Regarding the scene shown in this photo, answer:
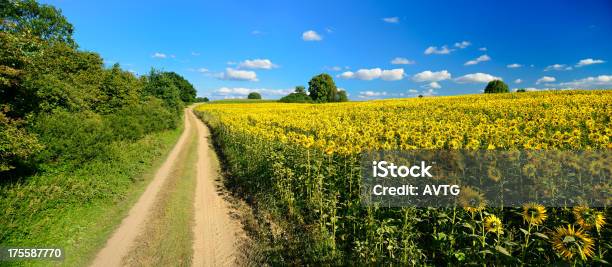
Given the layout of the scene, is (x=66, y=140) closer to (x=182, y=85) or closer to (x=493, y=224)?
(x=493, y=224)

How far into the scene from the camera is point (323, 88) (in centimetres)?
9506

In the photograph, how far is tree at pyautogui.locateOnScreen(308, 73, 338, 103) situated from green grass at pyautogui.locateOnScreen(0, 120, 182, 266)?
8239 cm

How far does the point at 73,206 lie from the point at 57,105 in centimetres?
1141

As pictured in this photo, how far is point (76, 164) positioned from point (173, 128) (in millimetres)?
19628

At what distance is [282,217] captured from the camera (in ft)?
27.3

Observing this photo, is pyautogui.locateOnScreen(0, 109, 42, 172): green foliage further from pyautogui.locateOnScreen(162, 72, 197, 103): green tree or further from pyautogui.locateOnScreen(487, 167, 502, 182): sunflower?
pyautogui.locateOnScreen(162, 72, 197, 103): green tree

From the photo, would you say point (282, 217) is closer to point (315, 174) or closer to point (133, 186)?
point (315, 174)

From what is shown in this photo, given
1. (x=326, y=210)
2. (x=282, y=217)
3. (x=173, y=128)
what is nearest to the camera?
(x=326, y=210)

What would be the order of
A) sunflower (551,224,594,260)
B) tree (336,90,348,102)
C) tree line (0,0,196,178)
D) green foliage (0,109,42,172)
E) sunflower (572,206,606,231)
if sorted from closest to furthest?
1. sunflower (551,224,594,260)
2. sunflower (572,206,606,231)
3. green foliage (0,109,42,172)
4. tree line (0,0,196,178)
5. tree (336,90,348,102)

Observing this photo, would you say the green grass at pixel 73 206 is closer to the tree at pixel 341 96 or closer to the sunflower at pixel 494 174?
the sunflower at pixel 494 174

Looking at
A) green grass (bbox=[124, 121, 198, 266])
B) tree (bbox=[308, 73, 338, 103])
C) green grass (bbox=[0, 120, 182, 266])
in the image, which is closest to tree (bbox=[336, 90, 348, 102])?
tree (bbox=[308, 73, 338, 103])

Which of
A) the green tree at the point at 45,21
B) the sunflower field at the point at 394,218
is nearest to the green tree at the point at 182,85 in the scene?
the green tree at the point at 45,21

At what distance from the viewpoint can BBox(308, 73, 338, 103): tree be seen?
312 feet

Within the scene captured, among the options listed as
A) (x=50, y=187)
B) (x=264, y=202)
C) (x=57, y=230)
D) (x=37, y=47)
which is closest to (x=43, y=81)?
(x=37, y=47)
